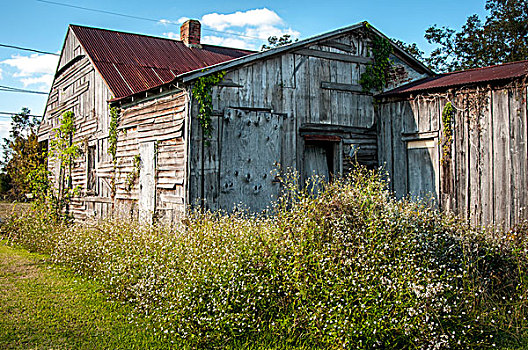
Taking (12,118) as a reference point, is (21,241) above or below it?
below

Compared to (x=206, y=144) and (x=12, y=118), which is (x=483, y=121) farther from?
(x=12, y=118)

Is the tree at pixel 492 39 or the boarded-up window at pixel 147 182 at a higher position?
the tree at pixel 492 39

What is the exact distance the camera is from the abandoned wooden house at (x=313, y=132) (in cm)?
990

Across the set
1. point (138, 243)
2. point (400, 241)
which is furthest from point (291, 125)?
point (400, 241)

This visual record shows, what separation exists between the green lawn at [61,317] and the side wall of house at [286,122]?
3090 mm

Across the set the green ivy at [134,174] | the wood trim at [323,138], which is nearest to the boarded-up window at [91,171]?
the green ivy at [134,174]

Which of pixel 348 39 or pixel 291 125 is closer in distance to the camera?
pixel 291 125

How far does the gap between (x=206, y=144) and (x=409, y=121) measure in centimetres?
515

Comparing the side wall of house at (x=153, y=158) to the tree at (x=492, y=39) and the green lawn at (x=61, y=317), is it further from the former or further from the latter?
the tree at (x=492, y=39)

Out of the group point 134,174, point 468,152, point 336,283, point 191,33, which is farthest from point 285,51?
point 191,33

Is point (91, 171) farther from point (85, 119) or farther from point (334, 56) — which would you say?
point (334, 56)

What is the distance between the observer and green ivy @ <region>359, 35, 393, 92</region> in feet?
41.0

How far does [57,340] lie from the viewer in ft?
19.4

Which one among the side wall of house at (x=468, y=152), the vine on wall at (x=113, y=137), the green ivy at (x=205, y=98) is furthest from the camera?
the vine on wall at (x=113, y=137)
